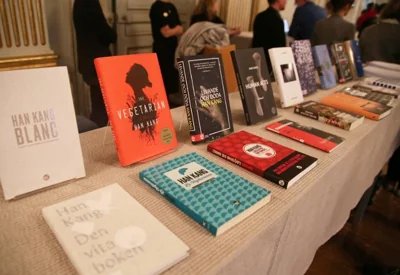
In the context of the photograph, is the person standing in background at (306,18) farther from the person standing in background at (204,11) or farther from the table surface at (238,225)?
the table surface at (238,225)

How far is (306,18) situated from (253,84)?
2593mm

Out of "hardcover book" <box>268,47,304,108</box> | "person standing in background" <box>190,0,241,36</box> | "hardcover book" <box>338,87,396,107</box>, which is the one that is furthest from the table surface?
"person standing in background" <box>190,0,241,36</box>

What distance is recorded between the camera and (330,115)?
3.71ft

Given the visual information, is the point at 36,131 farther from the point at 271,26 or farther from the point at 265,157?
the point at 271,26

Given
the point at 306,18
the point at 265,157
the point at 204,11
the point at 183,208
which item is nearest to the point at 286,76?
the point at 265,157

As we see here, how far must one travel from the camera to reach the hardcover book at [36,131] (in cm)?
56

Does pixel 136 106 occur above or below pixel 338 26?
below

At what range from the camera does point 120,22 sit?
2.89 meters

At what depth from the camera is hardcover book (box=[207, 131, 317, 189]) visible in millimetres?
716

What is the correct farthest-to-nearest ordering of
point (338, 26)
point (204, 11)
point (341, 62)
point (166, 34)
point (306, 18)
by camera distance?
point (306, 18), point (204, 11), point (166, 34), point (338, 26), point (341, 62)

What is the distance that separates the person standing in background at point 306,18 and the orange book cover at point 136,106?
2.88 m

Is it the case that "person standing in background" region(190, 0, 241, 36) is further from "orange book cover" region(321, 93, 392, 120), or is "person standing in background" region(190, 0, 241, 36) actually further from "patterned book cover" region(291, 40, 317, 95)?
"orange book cover" region(321, 93, 392, 120)

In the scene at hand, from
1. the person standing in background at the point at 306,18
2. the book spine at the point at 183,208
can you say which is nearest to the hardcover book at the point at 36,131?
the book spine at the point at 183,208

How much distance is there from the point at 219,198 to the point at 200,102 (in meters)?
0.35
